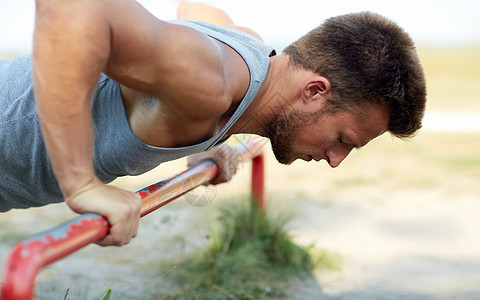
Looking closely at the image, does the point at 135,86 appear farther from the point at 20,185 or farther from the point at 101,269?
the point at 101,269

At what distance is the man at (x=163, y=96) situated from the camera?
3.60 ft

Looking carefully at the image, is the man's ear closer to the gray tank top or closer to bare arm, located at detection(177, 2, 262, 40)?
the gray tank top

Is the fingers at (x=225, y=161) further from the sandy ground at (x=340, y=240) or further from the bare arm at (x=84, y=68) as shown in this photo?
the bare arm at (x=84, y=68)

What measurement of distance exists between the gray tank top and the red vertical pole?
3.52 feet

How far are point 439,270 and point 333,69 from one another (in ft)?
5.76

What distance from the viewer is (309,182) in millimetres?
4582

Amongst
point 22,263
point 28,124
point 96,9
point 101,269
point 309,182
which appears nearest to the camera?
point 22,263

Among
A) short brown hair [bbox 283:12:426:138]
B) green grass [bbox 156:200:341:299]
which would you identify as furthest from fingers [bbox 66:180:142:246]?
green grass [bbox 156:200:341:299]

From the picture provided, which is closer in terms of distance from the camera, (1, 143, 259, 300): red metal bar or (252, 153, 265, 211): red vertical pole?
(1, 143, 259, 300): red metal bar

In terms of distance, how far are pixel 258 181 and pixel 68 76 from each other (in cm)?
179

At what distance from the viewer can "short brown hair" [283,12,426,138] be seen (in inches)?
65.6

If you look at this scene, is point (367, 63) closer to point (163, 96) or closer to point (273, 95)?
point (273, 95)

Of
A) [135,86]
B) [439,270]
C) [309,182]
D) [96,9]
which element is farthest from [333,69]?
[309,182]

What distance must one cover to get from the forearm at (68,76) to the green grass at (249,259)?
1527mm
